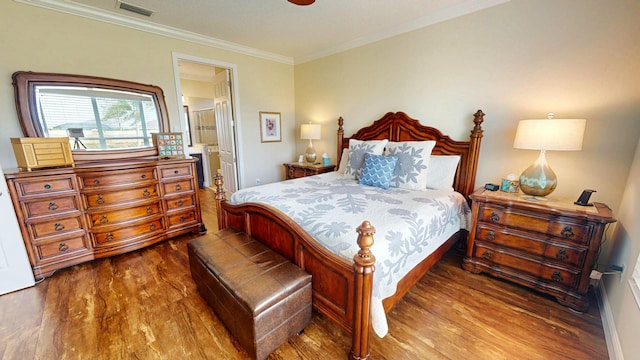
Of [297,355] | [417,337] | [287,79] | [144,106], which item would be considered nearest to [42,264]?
[144,106]

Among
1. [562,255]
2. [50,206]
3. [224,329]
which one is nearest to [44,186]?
[50,206]

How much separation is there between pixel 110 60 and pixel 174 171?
1423mm

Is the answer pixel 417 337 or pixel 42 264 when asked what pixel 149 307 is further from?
pixel 417 337

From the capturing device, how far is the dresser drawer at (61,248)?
2158 millimetres

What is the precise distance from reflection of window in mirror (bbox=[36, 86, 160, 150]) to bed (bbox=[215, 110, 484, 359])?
1.47 m

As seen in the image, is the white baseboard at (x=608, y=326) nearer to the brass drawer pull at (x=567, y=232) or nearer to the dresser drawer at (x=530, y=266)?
the dresser drawer at (x=530, y=266)

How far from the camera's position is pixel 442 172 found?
102 inches

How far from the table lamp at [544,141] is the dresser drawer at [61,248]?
13.7 ft

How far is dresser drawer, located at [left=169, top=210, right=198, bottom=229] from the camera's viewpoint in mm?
2881

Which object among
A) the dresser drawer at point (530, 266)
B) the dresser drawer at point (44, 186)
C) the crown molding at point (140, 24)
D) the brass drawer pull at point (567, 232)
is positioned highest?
the crown molding at point (140, 24)

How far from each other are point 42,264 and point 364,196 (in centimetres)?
302

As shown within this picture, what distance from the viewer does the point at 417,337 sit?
1559 mm

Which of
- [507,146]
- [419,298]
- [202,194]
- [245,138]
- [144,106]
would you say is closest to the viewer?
[419,298]

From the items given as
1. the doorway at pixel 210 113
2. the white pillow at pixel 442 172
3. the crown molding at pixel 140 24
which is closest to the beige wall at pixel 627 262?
the white pillow at pixel 442 172
